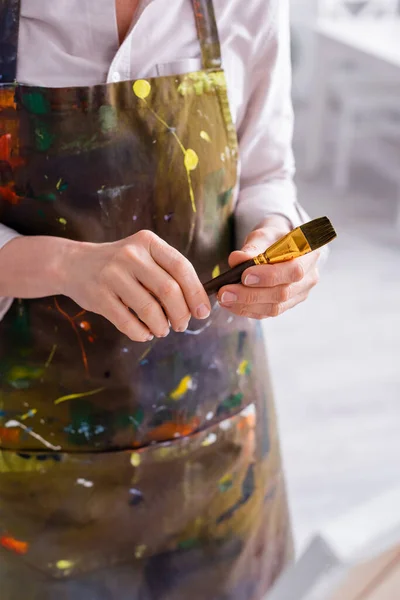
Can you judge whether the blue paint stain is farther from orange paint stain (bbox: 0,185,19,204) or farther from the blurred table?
the blurred table

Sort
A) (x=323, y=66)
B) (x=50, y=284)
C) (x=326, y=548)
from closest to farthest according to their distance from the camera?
(x=326, y=548) → (x=50, y=284) → (x=323, y=66)

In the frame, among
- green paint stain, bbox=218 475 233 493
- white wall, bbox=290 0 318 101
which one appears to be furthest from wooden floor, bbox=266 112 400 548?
white wall, bbox=290 0 318 101

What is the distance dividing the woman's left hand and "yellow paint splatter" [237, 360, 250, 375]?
0.44ft

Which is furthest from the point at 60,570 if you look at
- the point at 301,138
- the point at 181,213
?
the point at 301,138

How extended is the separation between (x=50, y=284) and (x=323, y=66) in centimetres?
346

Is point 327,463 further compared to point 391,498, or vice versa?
point 327,463

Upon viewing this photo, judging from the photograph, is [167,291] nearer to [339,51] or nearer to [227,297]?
[227,297]

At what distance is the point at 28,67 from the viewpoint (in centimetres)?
63

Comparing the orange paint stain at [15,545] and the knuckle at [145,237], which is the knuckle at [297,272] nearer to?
the knuckle at [145,237]

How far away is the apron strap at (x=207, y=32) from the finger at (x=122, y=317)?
0.28 meters

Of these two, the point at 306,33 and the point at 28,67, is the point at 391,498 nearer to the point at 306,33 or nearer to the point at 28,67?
the point at 28,67

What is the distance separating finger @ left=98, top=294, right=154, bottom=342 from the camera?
58 centimetres

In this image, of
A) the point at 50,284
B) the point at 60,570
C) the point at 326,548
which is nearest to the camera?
the point at 326,548

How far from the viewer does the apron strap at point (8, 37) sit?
2.03ft
